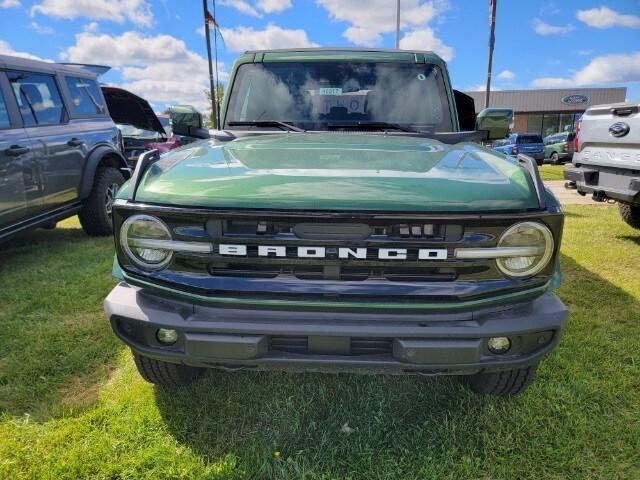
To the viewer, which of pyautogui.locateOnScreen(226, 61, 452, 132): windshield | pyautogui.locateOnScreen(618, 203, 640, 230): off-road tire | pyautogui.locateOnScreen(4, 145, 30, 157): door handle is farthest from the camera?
pyautogui.locateOnScreen(618, 203, 640, 230): off-road tire

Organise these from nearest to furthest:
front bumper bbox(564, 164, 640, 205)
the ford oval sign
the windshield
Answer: the windshield
front bumper bbox(564, 164, 640, 205)
the ford oval sign

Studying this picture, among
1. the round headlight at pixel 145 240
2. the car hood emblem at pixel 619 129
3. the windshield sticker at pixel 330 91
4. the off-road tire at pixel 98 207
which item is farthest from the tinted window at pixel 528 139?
the round headlight at pixel 145 240

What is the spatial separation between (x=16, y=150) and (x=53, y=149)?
57cm

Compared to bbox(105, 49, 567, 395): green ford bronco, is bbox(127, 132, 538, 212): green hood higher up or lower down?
higher up

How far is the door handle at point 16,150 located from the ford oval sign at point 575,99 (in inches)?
1700

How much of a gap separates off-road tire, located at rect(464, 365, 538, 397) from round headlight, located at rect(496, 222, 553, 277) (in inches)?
23.2

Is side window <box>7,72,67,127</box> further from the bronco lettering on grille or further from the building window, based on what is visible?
the building window

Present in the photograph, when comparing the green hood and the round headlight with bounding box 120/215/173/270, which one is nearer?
the green hood

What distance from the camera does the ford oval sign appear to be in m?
39.6

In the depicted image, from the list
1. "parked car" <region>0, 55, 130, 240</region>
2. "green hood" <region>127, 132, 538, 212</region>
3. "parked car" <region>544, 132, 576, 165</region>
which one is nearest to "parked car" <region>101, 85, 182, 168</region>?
"parked car" <region>0, 55, 130, 240</region>

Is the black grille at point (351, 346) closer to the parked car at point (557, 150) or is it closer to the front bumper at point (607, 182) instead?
the front bumper at point (607, 182)

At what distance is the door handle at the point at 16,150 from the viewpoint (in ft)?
14.1

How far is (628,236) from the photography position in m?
6.23

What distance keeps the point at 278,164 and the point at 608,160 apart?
4620mm
